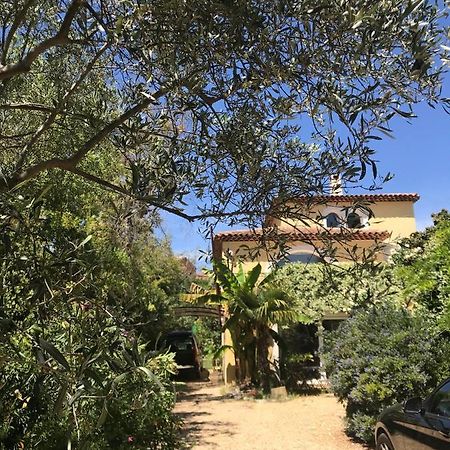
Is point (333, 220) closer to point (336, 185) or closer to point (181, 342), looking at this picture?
point (336, 185)

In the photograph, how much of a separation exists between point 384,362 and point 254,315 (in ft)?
26.8

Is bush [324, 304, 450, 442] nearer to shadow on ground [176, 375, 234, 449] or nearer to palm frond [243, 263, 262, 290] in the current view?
shadow on ground [176, 375, 234, 449]

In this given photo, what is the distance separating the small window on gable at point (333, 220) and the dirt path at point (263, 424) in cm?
707

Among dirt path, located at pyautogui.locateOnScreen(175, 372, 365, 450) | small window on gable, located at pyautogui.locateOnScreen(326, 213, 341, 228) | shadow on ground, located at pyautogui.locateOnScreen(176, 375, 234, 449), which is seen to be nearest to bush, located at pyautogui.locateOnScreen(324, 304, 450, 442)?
dirt path, located at pyautogui.locateOnScreen(175, 372, 365, 450)

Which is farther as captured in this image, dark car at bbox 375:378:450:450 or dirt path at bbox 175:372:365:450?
dirt path at bbox 175:372:365:450

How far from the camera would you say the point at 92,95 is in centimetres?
578

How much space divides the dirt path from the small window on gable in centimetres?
707

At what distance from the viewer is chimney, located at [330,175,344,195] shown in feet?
12.0

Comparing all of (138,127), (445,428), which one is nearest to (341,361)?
(445,428)

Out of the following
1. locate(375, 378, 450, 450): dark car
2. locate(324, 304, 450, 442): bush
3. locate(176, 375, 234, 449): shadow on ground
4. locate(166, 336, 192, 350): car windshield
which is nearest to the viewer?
locate(375, 378, 450, 450): dark car

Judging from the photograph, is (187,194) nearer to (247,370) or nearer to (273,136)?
(273,136)

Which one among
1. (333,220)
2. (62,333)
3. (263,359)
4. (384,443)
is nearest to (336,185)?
(333,220)

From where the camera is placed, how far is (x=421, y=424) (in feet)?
18.7

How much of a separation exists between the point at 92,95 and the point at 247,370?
47.3 ft
